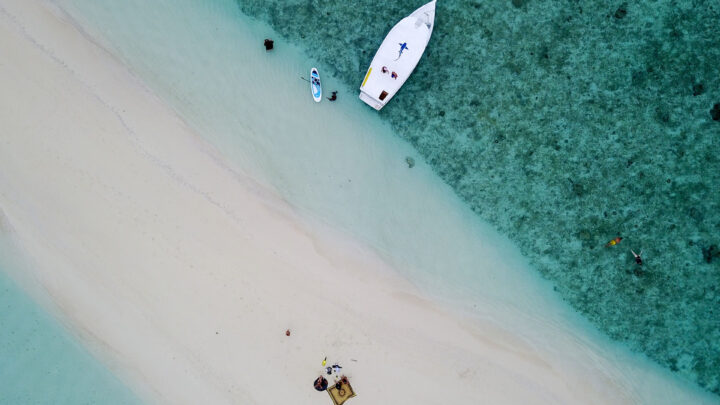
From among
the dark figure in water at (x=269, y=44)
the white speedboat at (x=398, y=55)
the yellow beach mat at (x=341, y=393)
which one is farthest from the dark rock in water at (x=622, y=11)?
the yellow beach mat at (x=341, y=393)

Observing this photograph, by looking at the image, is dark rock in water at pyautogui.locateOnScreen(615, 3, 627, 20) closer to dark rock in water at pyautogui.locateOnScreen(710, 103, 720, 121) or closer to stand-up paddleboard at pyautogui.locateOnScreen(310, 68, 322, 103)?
dark rock in water at pyautogui.locateOnScreen(710, 103, 720, 121)

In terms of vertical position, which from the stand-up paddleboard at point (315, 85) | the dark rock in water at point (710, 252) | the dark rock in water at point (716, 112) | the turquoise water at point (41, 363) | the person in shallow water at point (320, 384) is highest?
the dark rock in water at point (716, 112)

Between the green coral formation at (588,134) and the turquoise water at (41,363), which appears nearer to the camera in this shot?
the green coral formation at (588,134)

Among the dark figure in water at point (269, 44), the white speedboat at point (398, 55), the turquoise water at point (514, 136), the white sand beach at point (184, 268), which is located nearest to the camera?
the white speedboat at point (398, 55)

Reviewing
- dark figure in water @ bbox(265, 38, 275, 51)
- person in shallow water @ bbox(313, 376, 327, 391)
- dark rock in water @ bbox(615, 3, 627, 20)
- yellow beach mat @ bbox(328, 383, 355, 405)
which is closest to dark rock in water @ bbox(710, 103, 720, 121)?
dark rock in water @ bbox(615, 3, 627, 20)

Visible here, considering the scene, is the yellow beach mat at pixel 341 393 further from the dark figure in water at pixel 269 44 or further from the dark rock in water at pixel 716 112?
the dark rock in water at pixel 716 112

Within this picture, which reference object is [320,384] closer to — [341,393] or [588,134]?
[341,393]
